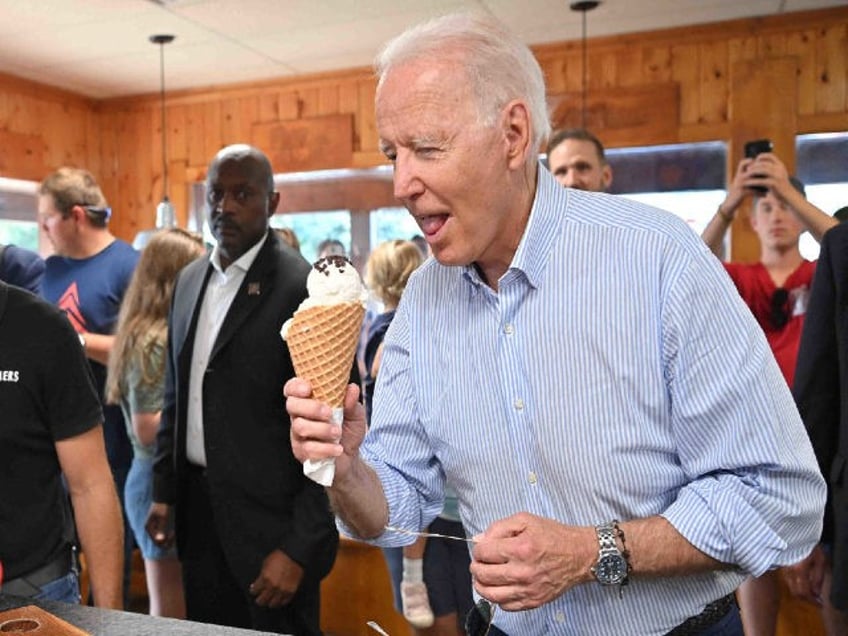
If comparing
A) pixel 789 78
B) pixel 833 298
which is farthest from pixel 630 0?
pixel 833 298

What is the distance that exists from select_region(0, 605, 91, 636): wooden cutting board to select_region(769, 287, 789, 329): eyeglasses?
246cm

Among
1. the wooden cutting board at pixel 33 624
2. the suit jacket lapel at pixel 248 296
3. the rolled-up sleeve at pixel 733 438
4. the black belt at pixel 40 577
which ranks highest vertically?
the suit jacket lapel at pixel 248 296

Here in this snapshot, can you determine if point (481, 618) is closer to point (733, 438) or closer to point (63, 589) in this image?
point (733, 438)

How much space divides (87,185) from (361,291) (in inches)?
112

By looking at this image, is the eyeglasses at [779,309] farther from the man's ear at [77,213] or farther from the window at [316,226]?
the window at [316,226]

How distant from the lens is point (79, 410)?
162cm

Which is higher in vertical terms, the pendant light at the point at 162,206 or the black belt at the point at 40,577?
the pendant light at the point at 162,206

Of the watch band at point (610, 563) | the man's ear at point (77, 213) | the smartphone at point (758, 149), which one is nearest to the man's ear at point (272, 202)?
the man's ear at point (77, 213)

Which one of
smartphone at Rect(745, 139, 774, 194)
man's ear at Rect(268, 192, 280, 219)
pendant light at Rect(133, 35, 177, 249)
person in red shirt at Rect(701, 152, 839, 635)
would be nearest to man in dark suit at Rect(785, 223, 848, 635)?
person in red shirt at Rect(701, 152, 839, 635)

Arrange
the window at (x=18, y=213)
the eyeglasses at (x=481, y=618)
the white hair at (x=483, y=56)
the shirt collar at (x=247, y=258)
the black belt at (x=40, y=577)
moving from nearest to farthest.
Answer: the white hair at (x=483, y=56) → the eyeglasses at (x=481, y=618) → the black belt at (x=40, y=577) → the shirt collar at (x=247, y=258) → the window at (x=18, y=213)

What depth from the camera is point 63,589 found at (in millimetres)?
1572

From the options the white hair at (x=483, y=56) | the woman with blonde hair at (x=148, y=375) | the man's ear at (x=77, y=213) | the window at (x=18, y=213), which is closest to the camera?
the white hair at (x=483, y=56)

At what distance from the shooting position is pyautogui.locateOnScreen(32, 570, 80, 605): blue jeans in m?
1.53

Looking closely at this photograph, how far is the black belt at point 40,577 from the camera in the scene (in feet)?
4.90
